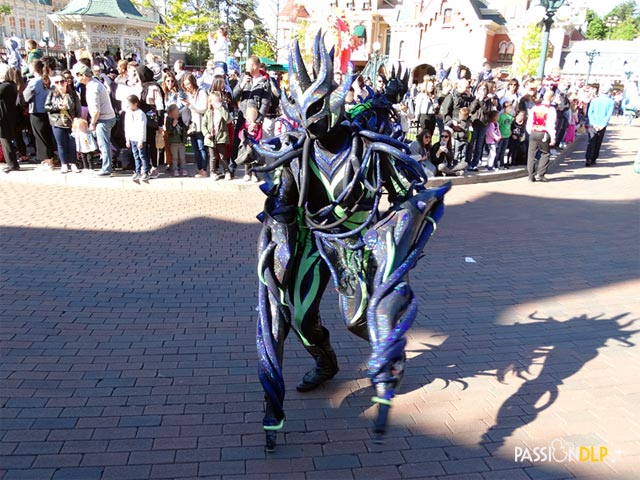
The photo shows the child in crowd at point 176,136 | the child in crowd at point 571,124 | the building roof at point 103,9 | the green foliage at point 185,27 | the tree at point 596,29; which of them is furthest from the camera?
the tree at point 596,29

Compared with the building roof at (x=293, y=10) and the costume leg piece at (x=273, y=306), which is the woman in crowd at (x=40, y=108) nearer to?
the costume leg piece at (x=273, y=306)

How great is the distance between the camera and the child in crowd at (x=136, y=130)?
10133 mm

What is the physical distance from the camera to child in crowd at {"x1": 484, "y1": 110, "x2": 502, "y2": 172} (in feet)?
43.2

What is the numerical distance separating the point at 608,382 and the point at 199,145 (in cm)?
912

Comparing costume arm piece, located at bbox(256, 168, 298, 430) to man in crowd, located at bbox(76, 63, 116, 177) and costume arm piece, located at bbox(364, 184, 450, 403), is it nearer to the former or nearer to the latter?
costume arm piece, located at bbox(364, 184, 450, 403)

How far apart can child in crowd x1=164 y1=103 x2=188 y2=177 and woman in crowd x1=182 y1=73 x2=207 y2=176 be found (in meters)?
0.26

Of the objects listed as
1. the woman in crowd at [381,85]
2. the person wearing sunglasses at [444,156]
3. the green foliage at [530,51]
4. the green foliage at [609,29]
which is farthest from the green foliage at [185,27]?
the green foliage at [609,29]

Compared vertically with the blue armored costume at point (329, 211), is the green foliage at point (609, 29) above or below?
above

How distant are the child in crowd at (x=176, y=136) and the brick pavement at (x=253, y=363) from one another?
342 centimetres

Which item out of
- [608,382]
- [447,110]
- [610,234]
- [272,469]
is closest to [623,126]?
[447,110]

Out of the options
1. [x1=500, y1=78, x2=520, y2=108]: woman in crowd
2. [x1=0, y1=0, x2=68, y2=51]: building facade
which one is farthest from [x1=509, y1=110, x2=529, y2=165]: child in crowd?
[x1=0, y1=0, x2=68, y2=51]: building facade

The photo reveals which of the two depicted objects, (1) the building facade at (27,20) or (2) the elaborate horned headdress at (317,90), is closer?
(2) the elaborate horned headdress at (317,90)

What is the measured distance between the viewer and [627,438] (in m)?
3.56

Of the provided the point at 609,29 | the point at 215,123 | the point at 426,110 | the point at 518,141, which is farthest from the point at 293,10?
the point at 609,29
